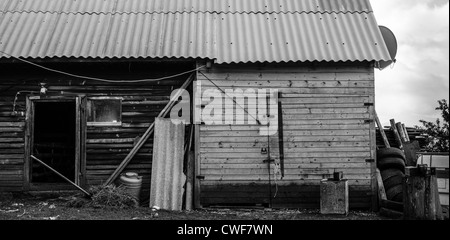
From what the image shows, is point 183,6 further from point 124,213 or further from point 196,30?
point 124,213

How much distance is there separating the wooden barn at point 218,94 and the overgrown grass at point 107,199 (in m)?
0.65

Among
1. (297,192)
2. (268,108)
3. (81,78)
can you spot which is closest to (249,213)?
(297,192)

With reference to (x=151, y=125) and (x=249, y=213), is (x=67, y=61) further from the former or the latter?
(x=249, y=213)

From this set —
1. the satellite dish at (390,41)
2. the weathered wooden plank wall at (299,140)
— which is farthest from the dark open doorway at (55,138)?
the satellite dish at (390,41)

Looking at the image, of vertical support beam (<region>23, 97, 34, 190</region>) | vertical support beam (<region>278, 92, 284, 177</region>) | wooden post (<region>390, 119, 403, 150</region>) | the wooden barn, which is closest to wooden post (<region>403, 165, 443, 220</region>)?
the wooden barn

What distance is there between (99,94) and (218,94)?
2723 millimetres

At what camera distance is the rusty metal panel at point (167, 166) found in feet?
31.9

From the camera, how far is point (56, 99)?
10.6 m

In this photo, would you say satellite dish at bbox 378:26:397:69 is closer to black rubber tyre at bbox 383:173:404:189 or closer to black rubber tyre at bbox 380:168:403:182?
black rubber tyre at bbox 380:168:403:182

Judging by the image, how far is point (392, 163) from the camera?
10508 mm

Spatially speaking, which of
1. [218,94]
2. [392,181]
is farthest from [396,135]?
[218,94]
